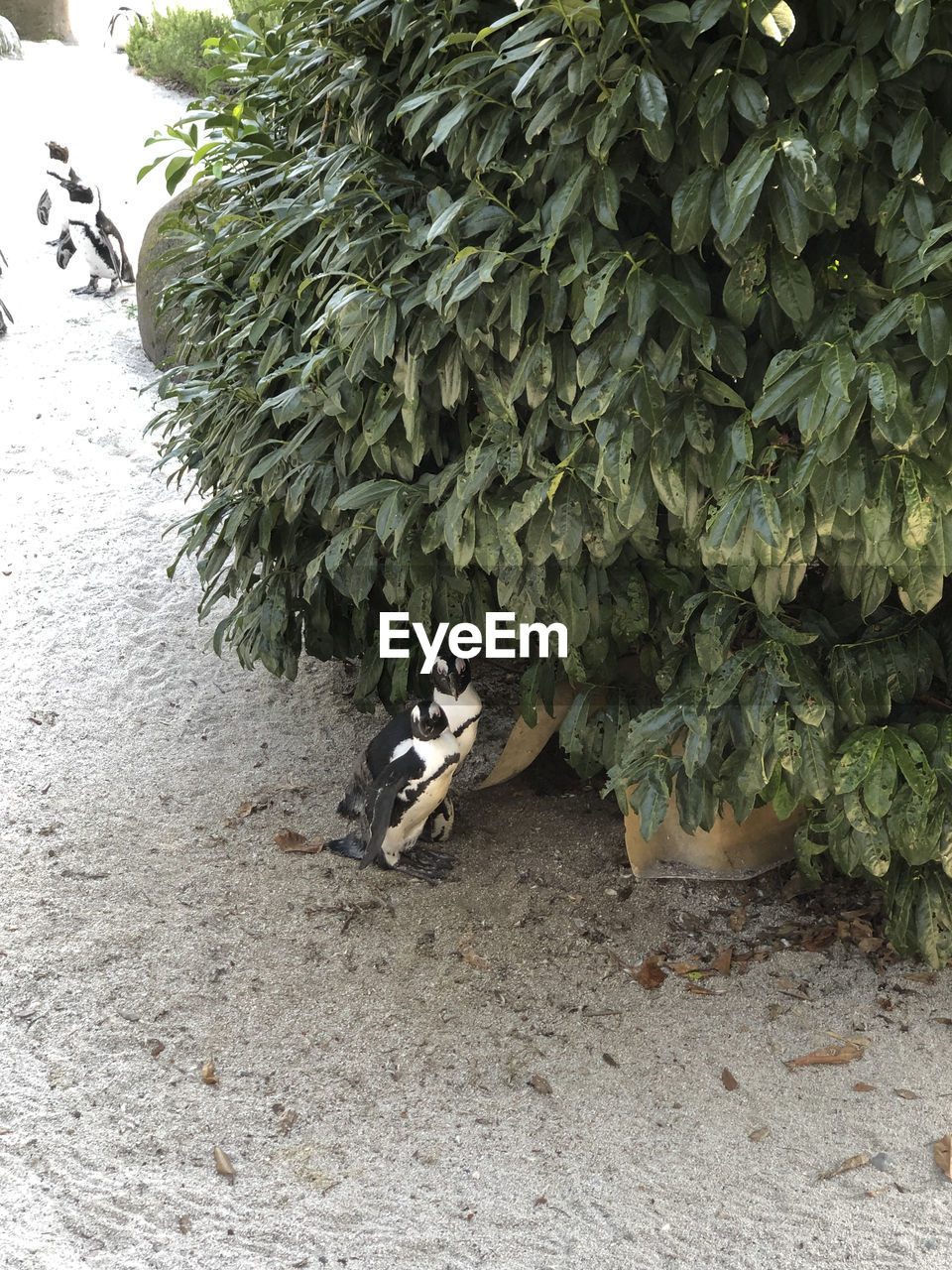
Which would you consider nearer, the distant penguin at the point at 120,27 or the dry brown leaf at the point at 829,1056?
the dry brown leaf at the point at 829,1056

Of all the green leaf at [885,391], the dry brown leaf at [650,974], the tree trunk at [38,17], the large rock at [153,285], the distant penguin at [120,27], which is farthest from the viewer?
the tree trunk at [38,17]

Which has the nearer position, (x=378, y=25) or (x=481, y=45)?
(x=481, y=45)

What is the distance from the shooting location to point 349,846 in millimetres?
3402

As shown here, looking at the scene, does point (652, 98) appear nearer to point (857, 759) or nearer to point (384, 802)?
A: point (857, 759)

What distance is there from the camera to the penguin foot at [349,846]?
3379 mm

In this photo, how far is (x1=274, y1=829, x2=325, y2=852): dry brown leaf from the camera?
11.6ft

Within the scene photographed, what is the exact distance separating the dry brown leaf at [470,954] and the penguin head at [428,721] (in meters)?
0.54

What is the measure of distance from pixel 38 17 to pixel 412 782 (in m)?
14.7

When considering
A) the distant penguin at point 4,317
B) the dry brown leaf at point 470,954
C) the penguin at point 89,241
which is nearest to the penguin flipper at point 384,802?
→ the dry brown leaf at point 470,954

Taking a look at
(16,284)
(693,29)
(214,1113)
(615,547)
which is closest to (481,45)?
(693,29)

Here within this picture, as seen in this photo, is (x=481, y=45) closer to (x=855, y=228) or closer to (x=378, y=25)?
(x=378, y=25)

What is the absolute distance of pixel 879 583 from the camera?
235 cm

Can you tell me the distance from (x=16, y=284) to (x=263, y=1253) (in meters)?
7.62
